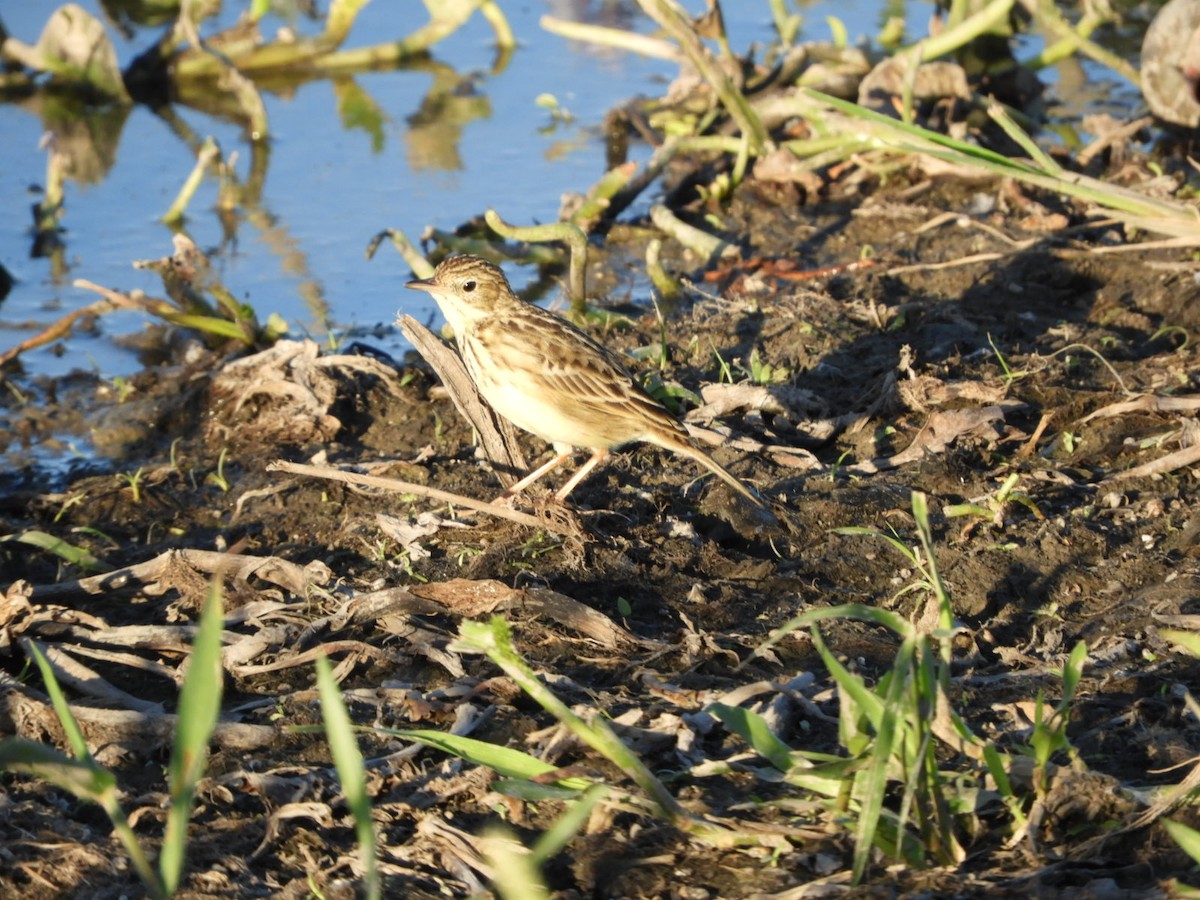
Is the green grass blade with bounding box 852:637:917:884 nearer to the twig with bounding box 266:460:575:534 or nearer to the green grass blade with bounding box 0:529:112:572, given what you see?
the twig with bounding box 266:460:575:534

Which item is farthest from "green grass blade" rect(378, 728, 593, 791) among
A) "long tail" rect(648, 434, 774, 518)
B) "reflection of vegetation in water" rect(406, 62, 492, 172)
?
"reflection of vegetation in water" rect(406, 62, 492, 172)

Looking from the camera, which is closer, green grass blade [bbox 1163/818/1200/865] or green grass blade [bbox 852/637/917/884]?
green grass blade [bbox 1163/818/1200/865]

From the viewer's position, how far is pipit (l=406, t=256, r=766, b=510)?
5.48 meters

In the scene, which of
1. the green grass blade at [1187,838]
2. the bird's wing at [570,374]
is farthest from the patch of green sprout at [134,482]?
the green grass blade at [1187,838]

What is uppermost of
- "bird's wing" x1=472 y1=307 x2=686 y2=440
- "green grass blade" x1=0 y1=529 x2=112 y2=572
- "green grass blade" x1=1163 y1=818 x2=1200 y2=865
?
"bird's wing" x1=472 y1=307 x2=686 y2=440

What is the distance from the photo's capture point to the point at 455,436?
6.47 metres

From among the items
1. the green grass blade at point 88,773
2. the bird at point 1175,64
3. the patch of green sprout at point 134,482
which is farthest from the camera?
the bird at point 1175,64

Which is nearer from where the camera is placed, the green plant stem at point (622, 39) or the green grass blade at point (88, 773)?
the green grass blade at point (88, 773)

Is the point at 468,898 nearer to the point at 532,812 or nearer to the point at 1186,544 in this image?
the point at 532,812

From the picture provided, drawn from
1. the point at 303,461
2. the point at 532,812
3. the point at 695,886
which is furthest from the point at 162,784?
the point at 303,461

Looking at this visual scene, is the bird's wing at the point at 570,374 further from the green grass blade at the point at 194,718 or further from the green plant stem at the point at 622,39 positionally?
the green plant stem at the point at 622,39

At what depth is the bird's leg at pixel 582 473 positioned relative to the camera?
5457 millimetres

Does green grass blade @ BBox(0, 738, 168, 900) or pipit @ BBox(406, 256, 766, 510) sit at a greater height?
green grass blade @ BBox(0, 738, 168, 900)

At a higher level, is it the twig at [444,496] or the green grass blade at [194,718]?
the green grass blade at [194,718]
